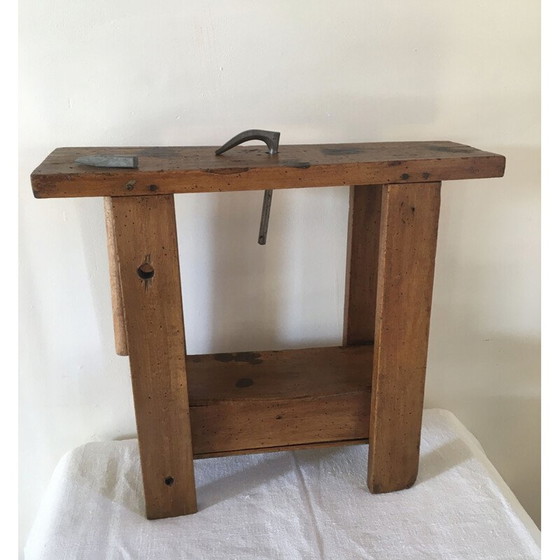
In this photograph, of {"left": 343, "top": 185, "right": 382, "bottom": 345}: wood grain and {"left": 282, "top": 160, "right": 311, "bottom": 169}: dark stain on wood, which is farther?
{"left": 343, "top": 185, "right": 382, "bottom": 345}: wood grain

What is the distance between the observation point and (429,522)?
2.41 feet

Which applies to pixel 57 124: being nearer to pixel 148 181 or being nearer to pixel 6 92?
pixel 6 92

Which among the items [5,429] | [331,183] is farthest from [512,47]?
[5,429]

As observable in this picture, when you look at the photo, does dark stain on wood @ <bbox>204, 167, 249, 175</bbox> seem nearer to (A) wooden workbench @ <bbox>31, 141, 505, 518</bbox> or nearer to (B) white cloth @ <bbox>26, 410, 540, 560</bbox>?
(A) wooden workbench @ <bbox>31, 141, 505, 518</bbox>

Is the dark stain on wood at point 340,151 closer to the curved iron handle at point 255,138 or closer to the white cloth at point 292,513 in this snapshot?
the curved iron handle at point 255,138

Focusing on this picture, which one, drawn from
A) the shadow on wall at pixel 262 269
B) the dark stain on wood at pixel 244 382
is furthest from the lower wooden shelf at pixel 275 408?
the shadow on wall at pixel 262 269

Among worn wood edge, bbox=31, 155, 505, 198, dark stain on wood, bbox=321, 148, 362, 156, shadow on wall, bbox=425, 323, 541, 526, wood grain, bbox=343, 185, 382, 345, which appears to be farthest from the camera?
shadow on wall, bbox=425, 323, 541, 526

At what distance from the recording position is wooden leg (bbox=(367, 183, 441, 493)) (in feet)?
2.22

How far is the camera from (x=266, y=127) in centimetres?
83

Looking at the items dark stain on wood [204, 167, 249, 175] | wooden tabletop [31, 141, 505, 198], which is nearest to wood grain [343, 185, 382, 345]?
wooden tabletop [31, 141, 505, 198]

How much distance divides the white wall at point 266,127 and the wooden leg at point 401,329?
212mm

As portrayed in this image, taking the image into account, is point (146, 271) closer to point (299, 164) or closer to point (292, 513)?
point (299, 164)

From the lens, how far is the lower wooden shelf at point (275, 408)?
2.44 ft

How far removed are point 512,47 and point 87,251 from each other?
63 centimetres
